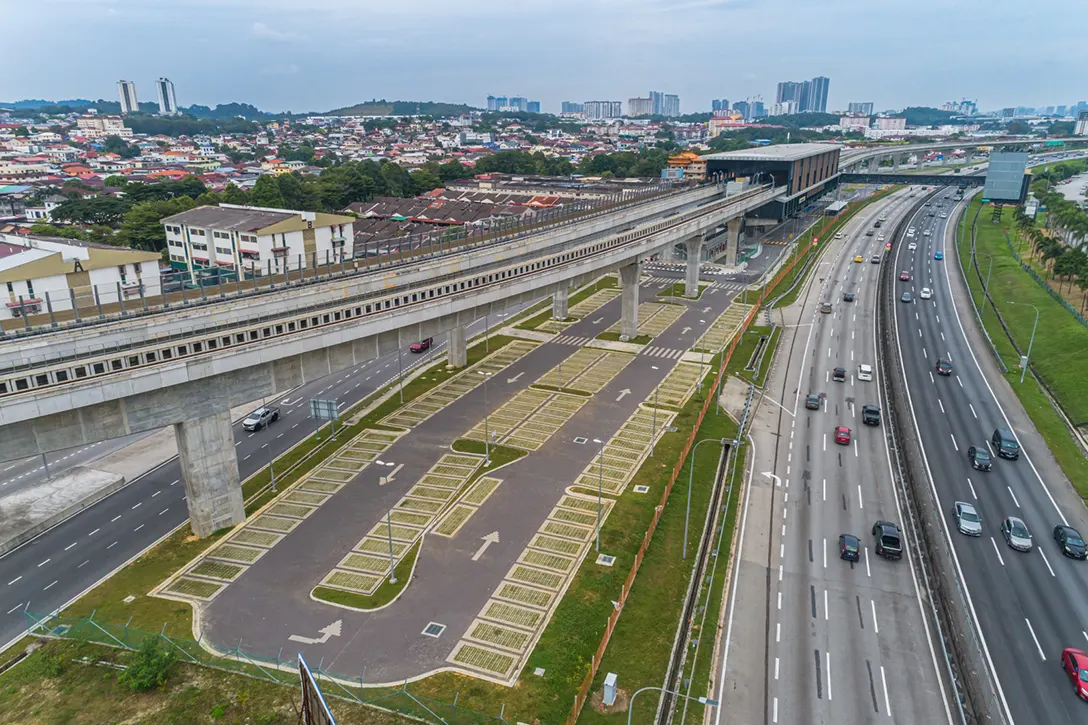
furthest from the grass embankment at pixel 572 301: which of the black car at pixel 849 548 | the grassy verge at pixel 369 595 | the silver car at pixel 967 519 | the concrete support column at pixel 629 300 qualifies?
the silver car at pixel 967 519

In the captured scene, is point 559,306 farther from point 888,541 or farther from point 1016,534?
point 1016,534

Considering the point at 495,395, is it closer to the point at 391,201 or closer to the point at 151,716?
the point at 151,716

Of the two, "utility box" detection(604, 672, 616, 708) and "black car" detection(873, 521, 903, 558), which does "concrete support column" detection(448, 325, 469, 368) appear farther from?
"utility box" detection(604, 672, 616, 708)

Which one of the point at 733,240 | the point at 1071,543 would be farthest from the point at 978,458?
the point at 733,240

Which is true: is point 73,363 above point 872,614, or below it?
above

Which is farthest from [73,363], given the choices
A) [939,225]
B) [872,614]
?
[939,225]
